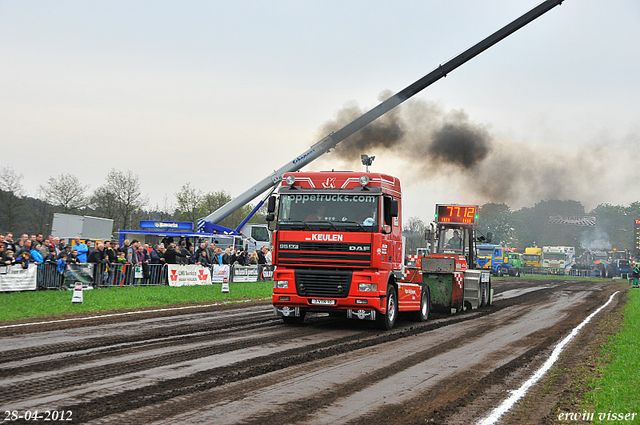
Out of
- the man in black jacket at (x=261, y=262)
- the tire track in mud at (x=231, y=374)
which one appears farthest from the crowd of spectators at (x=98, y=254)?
the tire track in mud at (x=231, y=374)

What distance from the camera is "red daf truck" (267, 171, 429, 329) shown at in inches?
524

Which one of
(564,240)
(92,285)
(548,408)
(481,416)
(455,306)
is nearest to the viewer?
(481,416)

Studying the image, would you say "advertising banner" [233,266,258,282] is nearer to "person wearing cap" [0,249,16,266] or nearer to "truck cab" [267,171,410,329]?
"person wearing cap" [0,249,16,266]

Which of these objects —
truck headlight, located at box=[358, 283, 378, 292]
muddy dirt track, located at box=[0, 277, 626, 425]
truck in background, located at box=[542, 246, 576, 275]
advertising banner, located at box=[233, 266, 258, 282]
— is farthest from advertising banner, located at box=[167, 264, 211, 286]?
truck in background, located at box=[542, 246, 576, 275]

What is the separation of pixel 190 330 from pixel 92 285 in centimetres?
1003

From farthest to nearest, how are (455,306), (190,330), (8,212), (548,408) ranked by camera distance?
(8,212), (455,306), (190,330), (548,408)

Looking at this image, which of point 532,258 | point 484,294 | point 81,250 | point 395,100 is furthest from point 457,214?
point 532,258

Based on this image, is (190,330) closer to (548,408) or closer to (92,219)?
(548,408)

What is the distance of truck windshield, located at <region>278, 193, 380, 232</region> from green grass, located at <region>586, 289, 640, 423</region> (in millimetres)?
5346

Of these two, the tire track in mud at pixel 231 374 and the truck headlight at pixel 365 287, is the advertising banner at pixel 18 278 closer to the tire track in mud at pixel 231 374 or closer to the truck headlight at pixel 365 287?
the tire track in mud at pixel 231 374

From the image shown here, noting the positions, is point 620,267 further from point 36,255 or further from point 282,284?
point 36,255

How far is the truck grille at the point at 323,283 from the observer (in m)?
13.4

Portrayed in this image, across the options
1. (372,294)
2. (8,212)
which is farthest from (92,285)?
(8,212)

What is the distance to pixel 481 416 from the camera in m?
6.41
